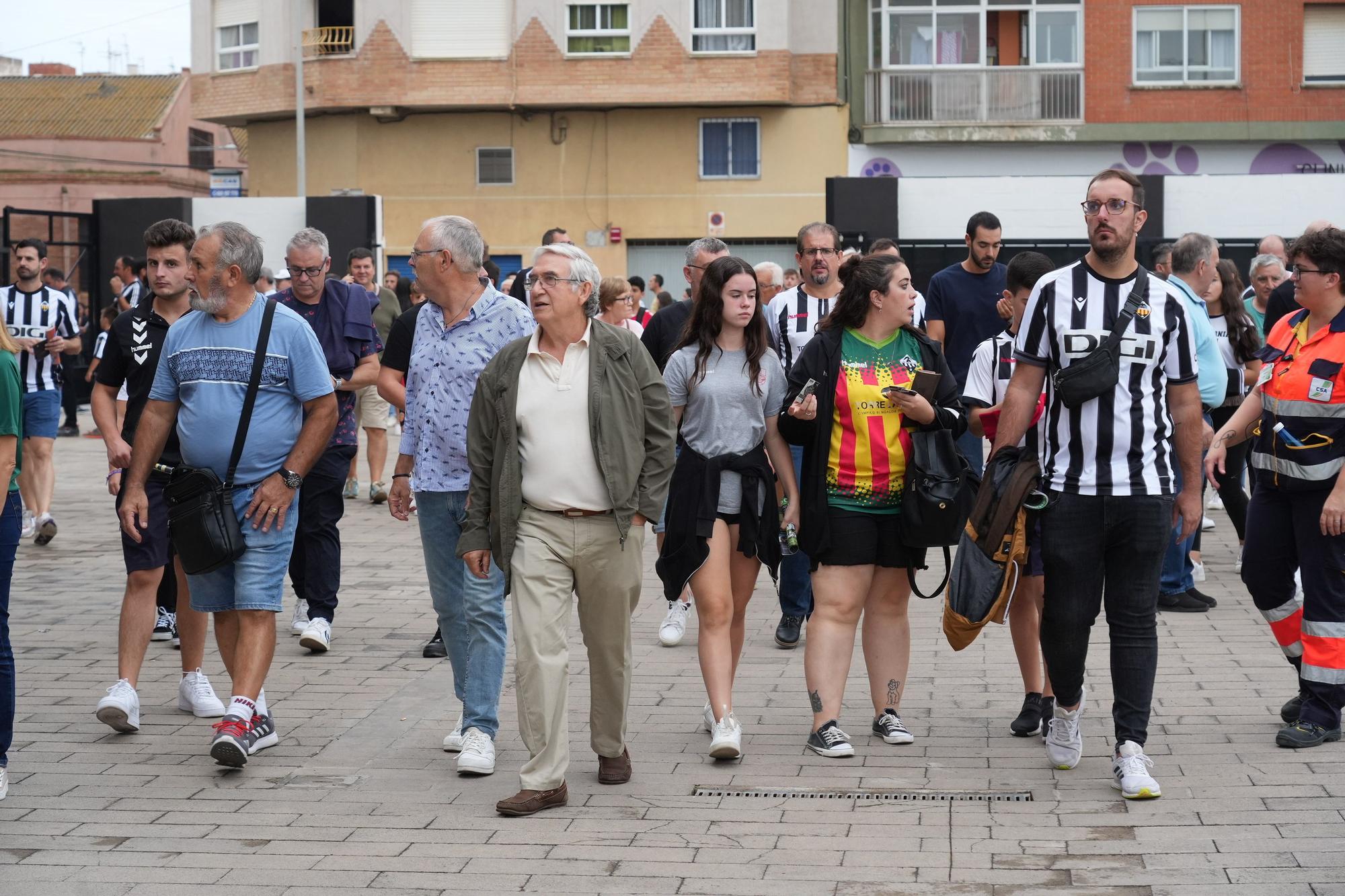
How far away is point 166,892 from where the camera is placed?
4.78m

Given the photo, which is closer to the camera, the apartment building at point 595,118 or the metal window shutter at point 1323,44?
the metal window shutter at point 1323,44

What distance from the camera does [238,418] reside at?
6.22m

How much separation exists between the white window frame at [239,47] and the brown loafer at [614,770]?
34803 mm

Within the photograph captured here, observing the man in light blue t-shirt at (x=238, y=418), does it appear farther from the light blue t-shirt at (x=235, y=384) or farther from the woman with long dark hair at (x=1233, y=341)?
the woman with long dark hair at (x=1233, y=341)

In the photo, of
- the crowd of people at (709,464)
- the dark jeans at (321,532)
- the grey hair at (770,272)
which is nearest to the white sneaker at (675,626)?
the crowd of people at (709,464)

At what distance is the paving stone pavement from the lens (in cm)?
489

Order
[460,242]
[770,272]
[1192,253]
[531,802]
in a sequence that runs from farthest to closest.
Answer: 1. [770,272]
2. [1192,253]
3. [460,242]
4. [531,802]

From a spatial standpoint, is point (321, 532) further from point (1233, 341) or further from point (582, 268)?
point (1233, 341)

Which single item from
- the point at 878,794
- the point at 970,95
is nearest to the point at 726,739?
the point at 878,794

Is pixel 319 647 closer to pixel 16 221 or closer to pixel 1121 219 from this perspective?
pixel 1121 219

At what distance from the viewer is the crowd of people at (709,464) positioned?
5.67m

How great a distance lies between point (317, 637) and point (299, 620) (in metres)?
0.62

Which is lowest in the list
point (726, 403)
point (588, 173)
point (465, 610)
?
point (465, 610)

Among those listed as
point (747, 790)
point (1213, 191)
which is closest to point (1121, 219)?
point (747, 790)
